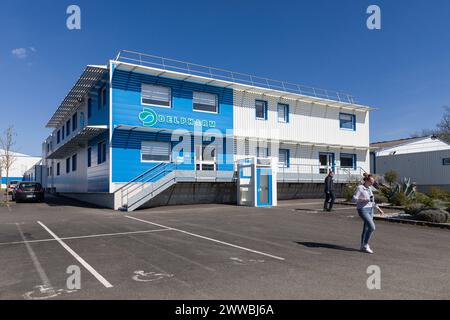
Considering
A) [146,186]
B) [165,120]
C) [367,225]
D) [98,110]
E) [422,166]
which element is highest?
[98,110]

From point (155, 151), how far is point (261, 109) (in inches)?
351

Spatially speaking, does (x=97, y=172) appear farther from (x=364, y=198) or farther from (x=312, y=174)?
(x=364, y=198)

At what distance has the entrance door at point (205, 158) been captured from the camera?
23711mm

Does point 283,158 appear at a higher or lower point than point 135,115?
lower

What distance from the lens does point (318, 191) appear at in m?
28.6

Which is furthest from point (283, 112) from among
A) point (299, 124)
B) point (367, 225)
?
point (367, 225)

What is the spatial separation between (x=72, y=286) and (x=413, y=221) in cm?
1168

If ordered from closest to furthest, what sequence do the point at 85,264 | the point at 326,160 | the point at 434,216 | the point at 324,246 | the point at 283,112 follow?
the point at 85,264, the point at 324,246, the point at 434,216, the point at 283,112, the point at 326,160

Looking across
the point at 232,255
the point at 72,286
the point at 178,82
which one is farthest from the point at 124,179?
the point at 72,286

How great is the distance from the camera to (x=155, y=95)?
22672 mm

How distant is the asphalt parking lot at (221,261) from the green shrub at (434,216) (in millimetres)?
1043

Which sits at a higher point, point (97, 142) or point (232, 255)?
point (97, 142)
